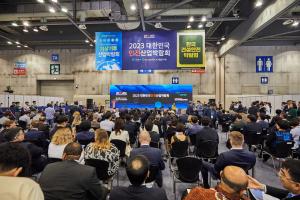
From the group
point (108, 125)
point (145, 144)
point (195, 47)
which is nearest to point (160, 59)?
point (195, 47)

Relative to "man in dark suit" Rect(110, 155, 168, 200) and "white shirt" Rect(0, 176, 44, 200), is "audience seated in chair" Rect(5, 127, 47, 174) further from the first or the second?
"white shirt" Rect(0, 176, 44, 200)

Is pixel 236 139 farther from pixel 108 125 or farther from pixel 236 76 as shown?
pixel 236 76

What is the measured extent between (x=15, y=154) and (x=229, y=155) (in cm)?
275

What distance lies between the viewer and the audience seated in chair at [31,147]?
12.6 feet

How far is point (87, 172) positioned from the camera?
7.55 feet

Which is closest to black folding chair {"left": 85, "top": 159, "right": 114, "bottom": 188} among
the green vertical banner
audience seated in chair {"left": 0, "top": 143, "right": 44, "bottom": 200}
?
audience seated in chair {"left": 0, "top": 143, "right": 44, "bottom": 200}

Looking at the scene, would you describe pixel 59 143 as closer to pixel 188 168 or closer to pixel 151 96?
pixel 188 168

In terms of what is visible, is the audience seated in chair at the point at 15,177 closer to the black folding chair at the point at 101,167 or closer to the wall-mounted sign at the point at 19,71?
the black folding chair at the point at 101,167

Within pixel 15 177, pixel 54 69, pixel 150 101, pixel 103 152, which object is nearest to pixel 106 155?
pixel 103 152

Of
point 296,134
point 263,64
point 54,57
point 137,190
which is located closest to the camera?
point 137,190

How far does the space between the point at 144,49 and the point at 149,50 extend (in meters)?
0.22

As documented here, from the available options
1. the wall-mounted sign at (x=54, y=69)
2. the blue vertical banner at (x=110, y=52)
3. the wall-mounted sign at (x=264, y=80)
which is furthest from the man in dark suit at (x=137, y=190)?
the wall-mounted sign at (x=54, y=69)

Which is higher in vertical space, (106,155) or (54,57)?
(54,57)

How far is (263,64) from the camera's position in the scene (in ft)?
59.7
